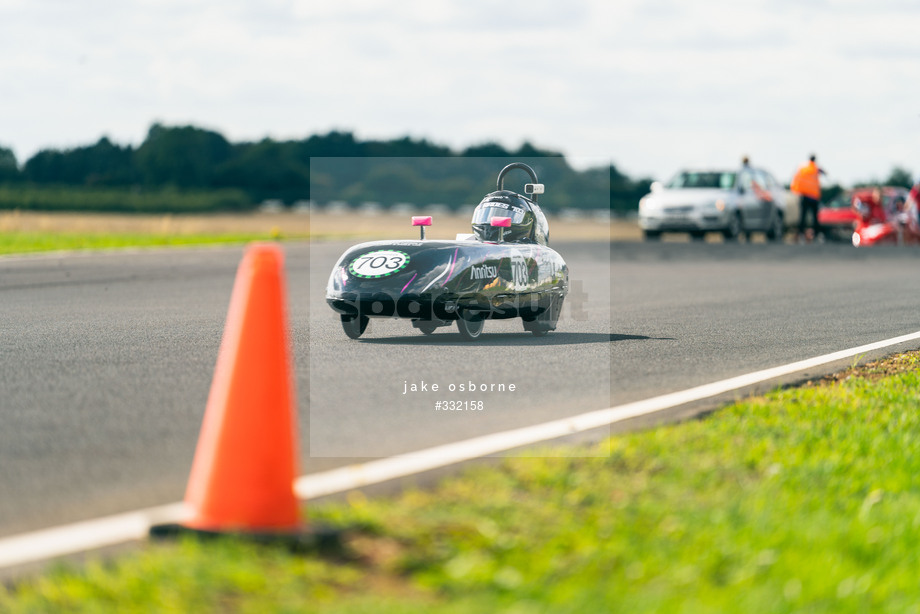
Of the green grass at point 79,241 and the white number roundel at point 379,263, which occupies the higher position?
the white number roundel at point 379,263

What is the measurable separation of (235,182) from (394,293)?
46.7 meters

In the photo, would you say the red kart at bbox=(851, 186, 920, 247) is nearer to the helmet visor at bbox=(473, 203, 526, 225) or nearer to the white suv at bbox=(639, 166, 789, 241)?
the white suv at bbox=(639, 166, 789, 241)

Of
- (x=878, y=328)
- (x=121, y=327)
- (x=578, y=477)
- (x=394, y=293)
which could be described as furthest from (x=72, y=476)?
(x=878, y=328)

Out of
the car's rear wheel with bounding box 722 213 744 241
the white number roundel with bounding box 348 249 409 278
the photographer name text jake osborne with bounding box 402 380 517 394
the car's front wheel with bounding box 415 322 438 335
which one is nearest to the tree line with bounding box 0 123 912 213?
the car's rear wheel with bounding box 722 213 744 241

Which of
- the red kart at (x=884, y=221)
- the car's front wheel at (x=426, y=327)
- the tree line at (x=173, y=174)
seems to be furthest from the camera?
the tree line at (x=173, y=174)

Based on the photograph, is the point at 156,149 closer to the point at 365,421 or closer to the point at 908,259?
the point at 908,259

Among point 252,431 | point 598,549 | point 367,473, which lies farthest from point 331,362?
point 598,549

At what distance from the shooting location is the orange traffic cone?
4227 millimetres

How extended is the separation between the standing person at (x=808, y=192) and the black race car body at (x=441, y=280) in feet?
68.0

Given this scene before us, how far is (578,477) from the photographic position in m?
5.18

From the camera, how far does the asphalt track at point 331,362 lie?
5473 millimetres

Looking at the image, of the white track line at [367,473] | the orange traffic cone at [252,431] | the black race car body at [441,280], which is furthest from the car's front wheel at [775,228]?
the orange traffic cone at [252,431]

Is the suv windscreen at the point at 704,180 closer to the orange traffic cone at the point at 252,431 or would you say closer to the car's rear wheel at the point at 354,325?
the car's rear wheel at the point at 354,325

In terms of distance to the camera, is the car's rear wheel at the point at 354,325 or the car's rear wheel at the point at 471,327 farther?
the car's rear wheel at the point at 354,325
